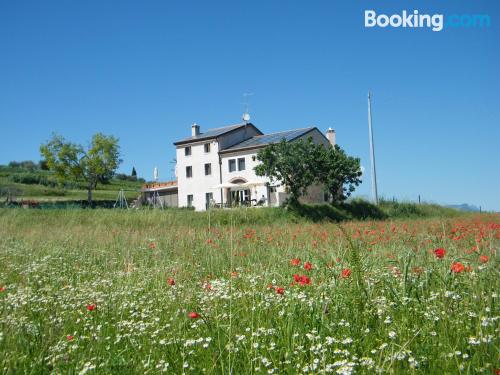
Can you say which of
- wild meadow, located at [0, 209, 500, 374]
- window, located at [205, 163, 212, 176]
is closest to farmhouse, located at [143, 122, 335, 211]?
window, located at [205, 163, 212, 176]

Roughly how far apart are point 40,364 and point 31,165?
8289 centimetres

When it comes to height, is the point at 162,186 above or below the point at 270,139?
below

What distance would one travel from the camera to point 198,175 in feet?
145

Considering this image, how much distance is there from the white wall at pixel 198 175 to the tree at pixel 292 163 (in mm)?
11568

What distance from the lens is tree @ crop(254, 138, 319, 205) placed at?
3061 centimetres

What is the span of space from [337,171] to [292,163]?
406 centimetres

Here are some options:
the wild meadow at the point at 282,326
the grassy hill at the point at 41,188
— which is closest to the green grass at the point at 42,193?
the grassy hill at the point at 41,188

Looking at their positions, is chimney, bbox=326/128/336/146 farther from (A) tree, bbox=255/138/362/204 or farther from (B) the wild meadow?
(B) the wild meadow

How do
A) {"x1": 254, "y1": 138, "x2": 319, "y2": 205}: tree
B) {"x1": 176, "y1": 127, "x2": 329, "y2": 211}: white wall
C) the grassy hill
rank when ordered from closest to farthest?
{"x1": 254, "y1": 138, "x2": 319, "y2": 205}: tree, {"x1": 176, "y1": 127, "x2": 329, "y2": 211}: white wall, the grassy hill

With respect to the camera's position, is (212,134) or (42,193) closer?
(212,134)

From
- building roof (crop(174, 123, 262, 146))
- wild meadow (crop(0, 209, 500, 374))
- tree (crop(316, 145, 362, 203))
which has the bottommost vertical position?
wild meadow (crop(0, 209, 500, 374))

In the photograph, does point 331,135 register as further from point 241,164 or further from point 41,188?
point 41,188

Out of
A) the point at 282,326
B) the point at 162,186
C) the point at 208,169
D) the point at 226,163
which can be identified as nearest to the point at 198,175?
the point at 208,169

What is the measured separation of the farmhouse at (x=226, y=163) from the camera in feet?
130
